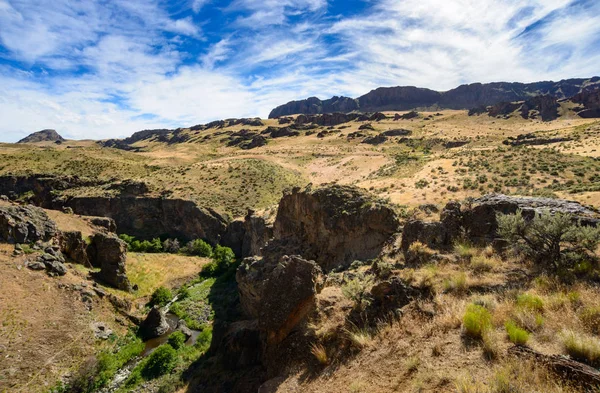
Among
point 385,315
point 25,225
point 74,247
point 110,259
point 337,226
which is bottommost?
point 110,259

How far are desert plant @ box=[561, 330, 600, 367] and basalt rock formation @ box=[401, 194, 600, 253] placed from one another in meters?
6.98

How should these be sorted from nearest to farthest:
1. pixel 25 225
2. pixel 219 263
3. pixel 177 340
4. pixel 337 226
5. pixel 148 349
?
pixel 337 226, pixel 177 340, pixel 148 349, pixel 25 225, pixel 219 263

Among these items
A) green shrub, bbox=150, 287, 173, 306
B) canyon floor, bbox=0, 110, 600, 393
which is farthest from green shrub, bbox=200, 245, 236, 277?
Result: green shrub, bbox=150, 287, 173, 306

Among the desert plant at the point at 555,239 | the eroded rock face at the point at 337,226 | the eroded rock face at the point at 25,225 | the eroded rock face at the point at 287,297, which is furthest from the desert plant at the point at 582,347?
the eroded rock face at the point at 25,225

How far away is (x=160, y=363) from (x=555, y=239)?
27.4 meters

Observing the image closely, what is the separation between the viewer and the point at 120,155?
101 meters

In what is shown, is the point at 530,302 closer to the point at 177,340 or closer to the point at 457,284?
the point at 457,284

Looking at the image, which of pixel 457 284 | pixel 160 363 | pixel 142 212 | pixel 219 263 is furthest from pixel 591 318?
pixel 142 212

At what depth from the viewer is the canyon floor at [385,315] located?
6418 mm

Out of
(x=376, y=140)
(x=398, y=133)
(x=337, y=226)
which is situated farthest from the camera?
(x=398, y=133)

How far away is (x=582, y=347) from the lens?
547 centimetres

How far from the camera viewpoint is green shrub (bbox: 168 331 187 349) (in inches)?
1107

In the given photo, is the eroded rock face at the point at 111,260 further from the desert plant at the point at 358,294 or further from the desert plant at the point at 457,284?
the desert plant at the point at 457,284

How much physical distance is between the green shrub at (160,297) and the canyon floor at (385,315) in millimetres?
1023
